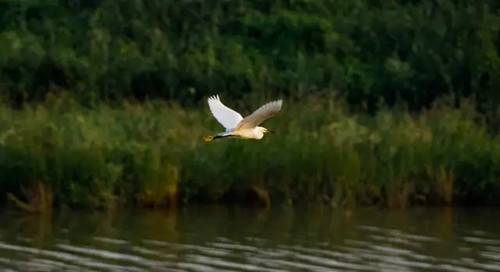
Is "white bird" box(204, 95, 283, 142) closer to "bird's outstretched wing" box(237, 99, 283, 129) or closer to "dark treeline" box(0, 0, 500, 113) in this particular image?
"bird's outstretched wing" box(237, 99, 283, 129)

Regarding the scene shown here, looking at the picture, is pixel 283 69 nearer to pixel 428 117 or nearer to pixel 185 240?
pixel 428 117

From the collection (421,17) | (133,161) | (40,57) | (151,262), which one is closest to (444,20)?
(421,17)

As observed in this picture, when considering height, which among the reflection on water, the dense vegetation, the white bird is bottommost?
the reflection on water

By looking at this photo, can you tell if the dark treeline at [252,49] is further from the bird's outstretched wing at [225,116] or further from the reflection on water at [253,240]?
the bird's outstretched wing at [225,116]

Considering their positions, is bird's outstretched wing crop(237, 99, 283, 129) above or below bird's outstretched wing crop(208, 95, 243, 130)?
below

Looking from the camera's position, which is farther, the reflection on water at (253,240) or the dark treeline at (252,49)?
the dark treeline at (252,49)

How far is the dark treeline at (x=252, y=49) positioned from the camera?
728 inches

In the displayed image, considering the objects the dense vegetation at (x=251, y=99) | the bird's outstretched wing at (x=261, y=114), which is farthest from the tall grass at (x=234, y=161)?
the bird's outstretched wing at (x=261, y=114)

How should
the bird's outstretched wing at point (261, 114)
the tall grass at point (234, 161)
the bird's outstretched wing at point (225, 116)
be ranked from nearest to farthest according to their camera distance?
1. the bird's outstretched wing at point (261, 114)
2. the bird's outstretched wing at point (225, 116)
3. the tall grass at point (234, 161)

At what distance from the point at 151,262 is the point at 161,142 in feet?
8.54

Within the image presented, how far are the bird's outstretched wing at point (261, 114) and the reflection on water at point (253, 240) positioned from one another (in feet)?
7.52

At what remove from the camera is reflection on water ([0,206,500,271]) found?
12.6 m

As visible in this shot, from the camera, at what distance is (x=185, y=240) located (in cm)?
1360

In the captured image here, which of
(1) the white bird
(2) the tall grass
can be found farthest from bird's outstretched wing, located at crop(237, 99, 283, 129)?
(2) the tall grass
